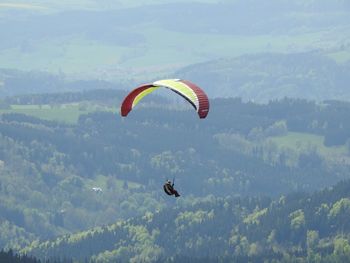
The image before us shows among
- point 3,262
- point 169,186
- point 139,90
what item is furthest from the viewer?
point 3,262

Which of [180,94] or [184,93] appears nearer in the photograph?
[180,94]

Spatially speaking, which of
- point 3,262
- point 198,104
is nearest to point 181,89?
point 198,104

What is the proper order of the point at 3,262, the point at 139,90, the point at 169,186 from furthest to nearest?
the point at 3,262 → the point at 139,90 → the point at 169,186

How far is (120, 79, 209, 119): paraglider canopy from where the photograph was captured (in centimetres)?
10325

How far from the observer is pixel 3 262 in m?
181

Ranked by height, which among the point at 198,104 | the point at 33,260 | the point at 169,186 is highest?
the point at 198,104

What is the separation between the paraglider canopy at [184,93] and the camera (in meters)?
103

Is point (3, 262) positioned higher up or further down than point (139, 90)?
further down

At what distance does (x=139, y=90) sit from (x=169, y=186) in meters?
14.1

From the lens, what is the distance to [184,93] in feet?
349

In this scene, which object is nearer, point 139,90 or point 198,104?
point 198,104

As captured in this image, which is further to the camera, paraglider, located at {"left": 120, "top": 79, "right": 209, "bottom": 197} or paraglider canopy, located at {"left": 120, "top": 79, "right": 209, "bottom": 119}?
paraglider canopy, located at {"left": 120, "top": 79, "right": 209, "bottom": 119}

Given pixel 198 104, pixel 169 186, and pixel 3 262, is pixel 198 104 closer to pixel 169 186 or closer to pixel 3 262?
pixel 169 186

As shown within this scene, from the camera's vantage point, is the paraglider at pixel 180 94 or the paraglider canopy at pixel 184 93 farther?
the paraglider canopy at pixel 184 93
